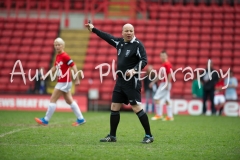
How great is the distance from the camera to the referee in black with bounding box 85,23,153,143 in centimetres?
902

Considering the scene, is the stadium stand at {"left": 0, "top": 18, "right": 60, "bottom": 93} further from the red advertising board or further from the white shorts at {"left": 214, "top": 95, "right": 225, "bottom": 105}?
the white shorts at {"left": 214, "top": 95, "right": 225, "bottom": 105}

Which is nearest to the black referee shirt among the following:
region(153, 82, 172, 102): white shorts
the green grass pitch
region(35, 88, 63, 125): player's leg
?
the green grass pitch

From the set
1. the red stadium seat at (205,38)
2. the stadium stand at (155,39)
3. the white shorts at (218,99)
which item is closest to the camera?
the white shorts at (218,99)

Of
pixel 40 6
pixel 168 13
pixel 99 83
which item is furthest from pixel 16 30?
pixel 168 13

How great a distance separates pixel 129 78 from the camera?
29.7ft

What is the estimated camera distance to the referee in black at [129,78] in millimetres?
9023

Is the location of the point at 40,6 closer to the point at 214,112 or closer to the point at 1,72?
the point at 1,72

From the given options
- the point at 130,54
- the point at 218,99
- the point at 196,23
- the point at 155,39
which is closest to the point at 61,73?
the point at 130,54

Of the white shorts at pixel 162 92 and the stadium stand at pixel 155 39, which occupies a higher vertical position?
the stadium stand at pixel 155 39

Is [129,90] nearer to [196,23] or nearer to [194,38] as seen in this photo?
[194,38]

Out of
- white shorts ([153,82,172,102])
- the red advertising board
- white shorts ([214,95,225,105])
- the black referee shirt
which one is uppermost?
the black referee shirt

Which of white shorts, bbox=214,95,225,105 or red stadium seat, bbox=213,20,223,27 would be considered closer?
white shorts, bbox=214,95,225,105

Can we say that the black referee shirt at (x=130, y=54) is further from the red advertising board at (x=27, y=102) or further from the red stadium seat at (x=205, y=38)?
the red stadium seat at (x=205, y=38)

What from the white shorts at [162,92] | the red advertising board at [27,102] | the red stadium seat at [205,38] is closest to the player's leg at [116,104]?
the white shorts at [162,92]
